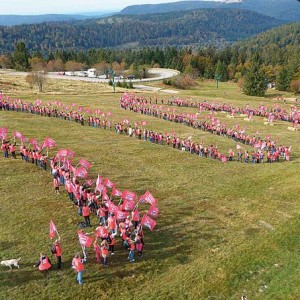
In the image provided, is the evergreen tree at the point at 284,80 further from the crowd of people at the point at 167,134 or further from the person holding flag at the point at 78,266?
the person holding flag at the point at 78,266

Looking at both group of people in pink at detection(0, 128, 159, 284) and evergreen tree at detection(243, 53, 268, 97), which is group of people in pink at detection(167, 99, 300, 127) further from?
group of people in pink at detection(0, 128, 159, 284)

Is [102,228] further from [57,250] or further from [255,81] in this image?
[255,81]

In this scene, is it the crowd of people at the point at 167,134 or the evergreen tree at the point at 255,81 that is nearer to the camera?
the crowd of people at the point at 167,134

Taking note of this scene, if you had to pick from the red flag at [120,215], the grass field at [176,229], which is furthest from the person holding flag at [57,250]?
the red flag at [120,215]

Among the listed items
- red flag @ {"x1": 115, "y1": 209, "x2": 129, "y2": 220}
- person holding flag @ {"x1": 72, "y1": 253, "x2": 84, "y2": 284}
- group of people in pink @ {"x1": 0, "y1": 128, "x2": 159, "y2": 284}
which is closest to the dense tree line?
group of people in pink @ {"x1": 0, "y1": 128, "x2": 159, "y2": 284}

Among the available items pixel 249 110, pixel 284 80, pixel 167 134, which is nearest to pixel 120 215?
pixel 167 134

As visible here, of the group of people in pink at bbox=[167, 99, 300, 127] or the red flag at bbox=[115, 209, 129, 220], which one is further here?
the group of people in pink at bbox=[167, 99, 300, 127]

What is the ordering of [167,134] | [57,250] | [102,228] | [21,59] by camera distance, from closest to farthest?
[57,250]
[102,228]
[167,134]
[21,59]
